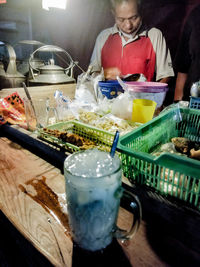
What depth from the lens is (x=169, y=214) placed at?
930 millimetres

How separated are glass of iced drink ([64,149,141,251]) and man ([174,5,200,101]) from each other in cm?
380

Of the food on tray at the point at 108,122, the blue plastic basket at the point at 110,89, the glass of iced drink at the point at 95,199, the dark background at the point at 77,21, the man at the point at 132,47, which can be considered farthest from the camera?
the man at the point at 132,47

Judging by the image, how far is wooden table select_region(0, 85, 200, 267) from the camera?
2.57ft

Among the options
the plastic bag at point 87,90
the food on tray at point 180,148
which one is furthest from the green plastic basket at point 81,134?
the plastic bag at point 87,90

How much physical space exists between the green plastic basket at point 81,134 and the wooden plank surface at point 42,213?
0.66 ft

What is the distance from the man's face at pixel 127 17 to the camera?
3.81 metres

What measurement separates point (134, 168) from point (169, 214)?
30 centimetres

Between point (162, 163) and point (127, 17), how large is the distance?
3939 millimetres

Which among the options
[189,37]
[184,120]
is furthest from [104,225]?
[189,37]

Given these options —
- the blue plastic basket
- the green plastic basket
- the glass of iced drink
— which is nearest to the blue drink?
the glass of iced drink

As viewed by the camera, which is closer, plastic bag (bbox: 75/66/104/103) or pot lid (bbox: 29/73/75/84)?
plastic bag (bbox: 75/66/104/103)

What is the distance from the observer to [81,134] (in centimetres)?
170

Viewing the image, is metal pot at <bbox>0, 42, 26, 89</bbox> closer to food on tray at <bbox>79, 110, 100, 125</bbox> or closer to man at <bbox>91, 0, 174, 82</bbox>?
man at <bbox>91, 0, 174, 82</bbox>

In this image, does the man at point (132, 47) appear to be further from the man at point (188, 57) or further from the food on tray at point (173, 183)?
the food on tray at point (173, 183)
